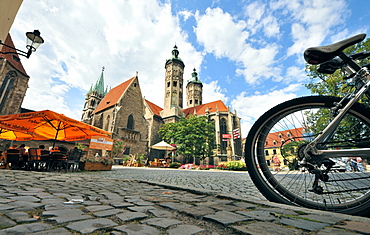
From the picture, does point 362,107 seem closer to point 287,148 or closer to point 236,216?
point 287,148

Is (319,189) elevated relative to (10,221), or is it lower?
elevated

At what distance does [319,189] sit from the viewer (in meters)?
1.69

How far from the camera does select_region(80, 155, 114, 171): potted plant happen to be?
27.7 ft

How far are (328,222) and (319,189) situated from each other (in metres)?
0.55

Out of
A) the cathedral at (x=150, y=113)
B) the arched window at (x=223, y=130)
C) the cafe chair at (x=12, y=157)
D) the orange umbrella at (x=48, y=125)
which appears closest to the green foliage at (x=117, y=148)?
the cathedral at (x=150, y=113)

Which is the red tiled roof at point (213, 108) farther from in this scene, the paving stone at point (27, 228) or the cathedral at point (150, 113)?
the paving stone at point (27, 228)

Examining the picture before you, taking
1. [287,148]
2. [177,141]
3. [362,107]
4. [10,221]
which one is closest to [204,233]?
[10,221]

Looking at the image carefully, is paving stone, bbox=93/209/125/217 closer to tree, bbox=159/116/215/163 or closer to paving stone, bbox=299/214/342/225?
A: paving stone, bbox=299/214/342/225

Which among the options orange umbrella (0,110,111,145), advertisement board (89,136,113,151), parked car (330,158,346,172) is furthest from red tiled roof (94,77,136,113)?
parked car (330,158,346,172)

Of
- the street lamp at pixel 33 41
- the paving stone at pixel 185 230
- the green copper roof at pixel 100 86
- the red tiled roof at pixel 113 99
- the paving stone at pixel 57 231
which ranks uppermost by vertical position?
the green copper roof at pixel 100 86

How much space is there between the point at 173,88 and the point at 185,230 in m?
38.8

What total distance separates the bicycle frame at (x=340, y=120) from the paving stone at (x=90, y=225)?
1.91 m

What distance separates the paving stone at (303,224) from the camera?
111 cm

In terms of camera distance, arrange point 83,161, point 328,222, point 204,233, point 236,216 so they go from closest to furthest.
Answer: point 204,233
point 328,222
point 236,216
point 83,161
